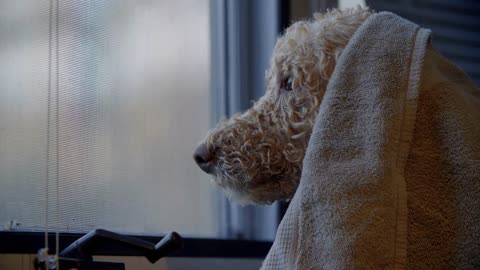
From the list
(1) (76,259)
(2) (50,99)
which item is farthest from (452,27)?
(1) (76,259)

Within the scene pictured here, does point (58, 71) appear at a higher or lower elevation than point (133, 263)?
higher

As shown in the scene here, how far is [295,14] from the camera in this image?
1.23m

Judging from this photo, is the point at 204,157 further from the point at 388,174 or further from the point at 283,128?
the point at 388,174

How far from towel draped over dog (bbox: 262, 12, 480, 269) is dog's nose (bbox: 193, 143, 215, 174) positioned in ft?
0.72

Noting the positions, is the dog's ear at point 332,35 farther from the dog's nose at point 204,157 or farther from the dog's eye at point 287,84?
the dog's nose at point 204,157

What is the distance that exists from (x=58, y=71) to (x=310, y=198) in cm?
35

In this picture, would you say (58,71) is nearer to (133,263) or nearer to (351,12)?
(133,263)

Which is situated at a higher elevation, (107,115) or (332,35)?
(332,35)

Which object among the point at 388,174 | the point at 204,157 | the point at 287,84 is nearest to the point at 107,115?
the point at 204,157

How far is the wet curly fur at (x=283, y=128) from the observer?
36.1 inches

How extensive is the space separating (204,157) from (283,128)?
4.3 inches

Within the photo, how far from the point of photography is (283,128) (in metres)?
0.93

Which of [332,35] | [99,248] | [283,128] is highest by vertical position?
[332,35]

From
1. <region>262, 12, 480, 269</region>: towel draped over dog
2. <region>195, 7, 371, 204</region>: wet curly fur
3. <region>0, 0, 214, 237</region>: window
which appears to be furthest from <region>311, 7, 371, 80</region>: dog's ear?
<region>0, 0, 214, 237</region>: window
